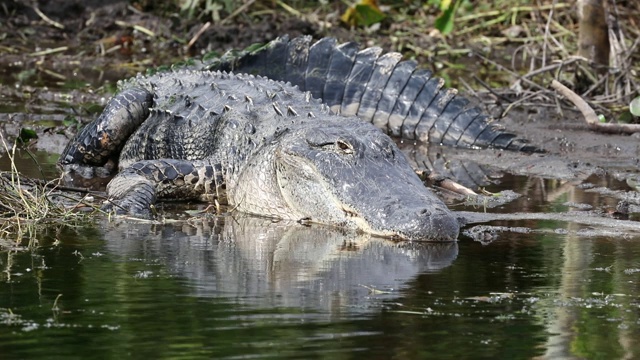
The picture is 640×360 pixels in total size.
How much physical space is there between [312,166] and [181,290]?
205cm

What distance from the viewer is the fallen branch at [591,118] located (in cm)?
910

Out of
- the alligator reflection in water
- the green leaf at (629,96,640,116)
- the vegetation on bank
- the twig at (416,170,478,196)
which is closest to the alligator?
the alligator reflection in water

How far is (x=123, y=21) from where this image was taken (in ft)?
47.0

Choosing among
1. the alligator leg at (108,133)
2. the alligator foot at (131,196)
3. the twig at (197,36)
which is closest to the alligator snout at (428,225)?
the alligator foot at (131,196)

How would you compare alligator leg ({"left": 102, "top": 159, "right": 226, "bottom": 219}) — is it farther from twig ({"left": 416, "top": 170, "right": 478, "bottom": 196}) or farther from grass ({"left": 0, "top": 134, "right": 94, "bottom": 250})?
twig ({"left": 416, "top": 170, "right": 478, "bottom": 196})

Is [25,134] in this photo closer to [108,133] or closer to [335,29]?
[108,133]

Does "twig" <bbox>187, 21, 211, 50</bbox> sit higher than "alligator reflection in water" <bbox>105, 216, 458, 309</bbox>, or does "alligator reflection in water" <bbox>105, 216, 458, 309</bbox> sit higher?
"twig" <bbox>187, 21, 211, 50</bbox>

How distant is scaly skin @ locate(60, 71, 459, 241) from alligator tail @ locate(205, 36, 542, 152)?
138cm

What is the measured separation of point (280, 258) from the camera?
5344mm

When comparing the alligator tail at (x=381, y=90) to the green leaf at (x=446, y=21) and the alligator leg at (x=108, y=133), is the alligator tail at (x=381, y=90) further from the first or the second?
the green leaf at (x=446, y=21)

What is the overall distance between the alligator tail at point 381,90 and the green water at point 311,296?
3.69 meters

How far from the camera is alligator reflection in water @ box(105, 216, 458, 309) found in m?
4.56

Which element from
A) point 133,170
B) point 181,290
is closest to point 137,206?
point 133,170

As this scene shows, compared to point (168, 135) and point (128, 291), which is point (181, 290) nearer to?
point (128, 291)
